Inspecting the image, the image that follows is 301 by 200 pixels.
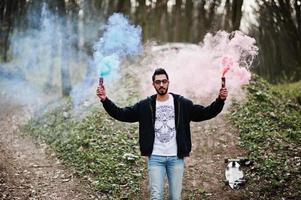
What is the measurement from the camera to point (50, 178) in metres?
10.0

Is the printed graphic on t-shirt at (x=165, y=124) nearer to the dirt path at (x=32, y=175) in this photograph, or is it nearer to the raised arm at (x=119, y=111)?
the raised arm at (x=119, y=111)

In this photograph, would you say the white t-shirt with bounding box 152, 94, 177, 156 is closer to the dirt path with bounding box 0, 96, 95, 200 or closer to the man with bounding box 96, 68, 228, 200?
the man with bounding box 96, 68, 228, 200

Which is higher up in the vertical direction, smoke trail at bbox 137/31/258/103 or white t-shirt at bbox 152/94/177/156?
smoke trail at bbox 137/31/258/103

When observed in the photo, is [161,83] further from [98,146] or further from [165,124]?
[98,146]

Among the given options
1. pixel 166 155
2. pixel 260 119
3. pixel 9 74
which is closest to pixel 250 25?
pixel 9 74

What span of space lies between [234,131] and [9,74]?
13949 mm

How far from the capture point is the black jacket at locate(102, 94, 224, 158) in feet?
20.2

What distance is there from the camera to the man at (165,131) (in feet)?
20.0

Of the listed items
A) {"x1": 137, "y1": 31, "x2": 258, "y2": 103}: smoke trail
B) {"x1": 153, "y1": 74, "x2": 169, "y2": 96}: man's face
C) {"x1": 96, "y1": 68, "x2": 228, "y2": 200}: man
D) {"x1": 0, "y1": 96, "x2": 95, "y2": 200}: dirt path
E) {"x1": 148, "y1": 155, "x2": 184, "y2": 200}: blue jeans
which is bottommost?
{"x1": 0, "y1": 96, "x2": 95, "y2": 200}: dirt path

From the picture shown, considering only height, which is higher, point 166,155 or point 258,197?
point 166,155

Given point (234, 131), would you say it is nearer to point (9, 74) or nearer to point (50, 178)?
point (50, 178)

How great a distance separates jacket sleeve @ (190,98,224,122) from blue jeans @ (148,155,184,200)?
667 mm

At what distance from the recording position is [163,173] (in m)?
6.14

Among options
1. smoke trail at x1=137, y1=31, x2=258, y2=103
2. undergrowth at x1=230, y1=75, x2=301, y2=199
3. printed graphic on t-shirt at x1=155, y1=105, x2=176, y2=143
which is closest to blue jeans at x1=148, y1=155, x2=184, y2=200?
printed graphic on t-shirt at x1=155, y1=105, x2=176, y2=143
